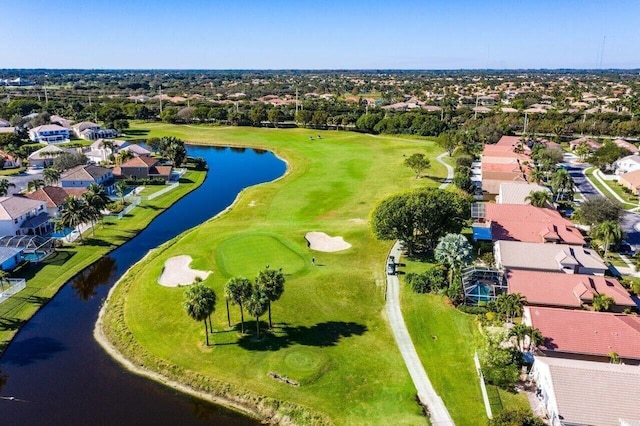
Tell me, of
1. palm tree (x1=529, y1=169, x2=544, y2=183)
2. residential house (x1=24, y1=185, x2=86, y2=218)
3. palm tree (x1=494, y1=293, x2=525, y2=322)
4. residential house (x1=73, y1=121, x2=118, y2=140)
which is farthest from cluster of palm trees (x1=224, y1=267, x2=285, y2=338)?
residential house (x1=73, y1=121, x2=118, y2=140)

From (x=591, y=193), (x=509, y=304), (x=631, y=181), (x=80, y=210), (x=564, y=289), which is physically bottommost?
(x=591, y=193)

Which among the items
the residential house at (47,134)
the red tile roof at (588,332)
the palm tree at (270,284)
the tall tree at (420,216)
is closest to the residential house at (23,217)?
the palm tree at (270,284)

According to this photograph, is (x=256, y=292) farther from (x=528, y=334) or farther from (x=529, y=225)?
(x=529, y=225)

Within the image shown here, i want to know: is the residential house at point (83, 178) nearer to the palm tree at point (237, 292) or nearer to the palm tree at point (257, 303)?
the palm tree at point (237, 292)

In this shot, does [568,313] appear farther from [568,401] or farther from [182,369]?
[182,369]

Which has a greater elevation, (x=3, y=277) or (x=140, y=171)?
(x=140, y=171)

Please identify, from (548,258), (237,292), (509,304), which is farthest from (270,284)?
(548,258)

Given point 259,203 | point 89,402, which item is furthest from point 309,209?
point 89,402
